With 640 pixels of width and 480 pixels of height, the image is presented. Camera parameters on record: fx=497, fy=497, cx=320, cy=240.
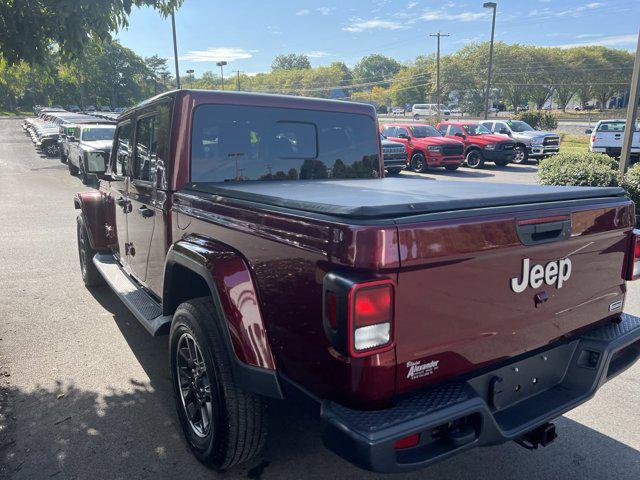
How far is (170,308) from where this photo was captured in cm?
324

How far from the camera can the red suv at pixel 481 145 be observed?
20.0 metres

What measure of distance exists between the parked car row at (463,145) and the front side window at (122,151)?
14.0m

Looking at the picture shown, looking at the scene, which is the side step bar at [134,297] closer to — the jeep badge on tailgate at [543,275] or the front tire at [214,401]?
the front tire at [214,401]

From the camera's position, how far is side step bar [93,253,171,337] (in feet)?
10.8

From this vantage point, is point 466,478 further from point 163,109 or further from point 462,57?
point 462,57

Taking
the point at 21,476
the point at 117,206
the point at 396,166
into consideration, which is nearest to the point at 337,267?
the point at 21,476

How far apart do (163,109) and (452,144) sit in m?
16.8

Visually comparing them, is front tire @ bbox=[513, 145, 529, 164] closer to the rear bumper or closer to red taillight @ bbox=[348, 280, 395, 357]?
the rear bumper

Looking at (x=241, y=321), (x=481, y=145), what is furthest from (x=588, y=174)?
(x=481, y=145)

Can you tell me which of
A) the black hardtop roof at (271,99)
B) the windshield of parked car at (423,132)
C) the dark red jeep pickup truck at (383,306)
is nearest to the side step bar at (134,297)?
the dark red jeep pickup truck at (383,306)

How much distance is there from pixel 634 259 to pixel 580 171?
754 centimetres

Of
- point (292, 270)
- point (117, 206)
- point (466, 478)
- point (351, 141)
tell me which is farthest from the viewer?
point (117, 206)

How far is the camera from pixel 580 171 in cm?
944

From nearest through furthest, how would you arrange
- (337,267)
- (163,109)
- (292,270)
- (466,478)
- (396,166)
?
1. (337,267)
2. (292,270)
3. (466,478)
4. (163,109)
5. (396,166)
